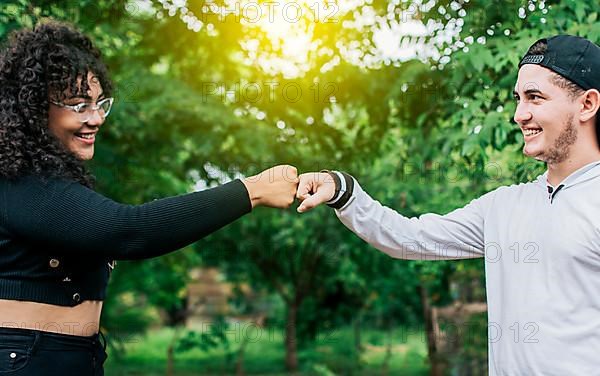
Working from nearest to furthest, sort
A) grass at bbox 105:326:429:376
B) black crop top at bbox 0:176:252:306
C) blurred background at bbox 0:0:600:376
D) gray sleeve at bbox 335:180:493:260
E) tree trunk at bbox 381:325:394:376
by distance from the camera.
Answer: black crop top at bbox 0:176:252:306, gray sleeve at bbox 335:180:493:260, blurred background at bbox 0:0:600:376, tree trunk at bbox 381:325:394:376, grass at bbox 105:326:429:376

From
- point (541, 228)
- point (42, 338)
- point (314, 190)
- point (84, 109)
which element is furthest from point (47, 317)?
point (541, 228)

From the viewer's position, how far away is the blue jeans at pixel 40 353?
2.15 meters

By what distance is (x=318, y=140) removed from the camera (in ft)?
21.8

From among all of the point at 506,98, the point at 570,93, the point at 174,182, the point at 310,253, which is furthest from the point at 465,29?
the point at 310,253

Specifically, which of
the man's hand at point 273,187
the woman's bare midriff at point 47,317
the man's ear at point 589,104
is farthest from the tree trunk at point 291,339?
the man's ear at point 589,104

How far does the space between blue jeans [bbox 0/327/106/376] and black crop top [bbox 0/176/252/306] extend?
4.4 inches

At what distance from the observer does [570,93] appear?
7.70 feet

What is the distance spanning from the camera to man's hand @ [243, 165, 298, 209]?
2.21 meters

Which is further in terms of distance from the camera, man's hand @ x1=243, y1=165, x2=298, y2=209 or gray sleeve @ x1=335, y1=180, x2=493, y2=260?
gray sleeve @ x1=335, y1=180, x2=493, y2=260

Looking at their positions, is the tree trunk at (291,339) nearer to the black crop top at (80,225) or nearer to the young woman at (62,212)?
the young woman at (62,212)

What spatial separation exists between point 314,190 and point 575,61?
1.00m

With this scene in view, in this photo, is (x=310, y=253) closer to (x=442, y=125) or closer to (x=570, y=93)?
(x=442, y=125)

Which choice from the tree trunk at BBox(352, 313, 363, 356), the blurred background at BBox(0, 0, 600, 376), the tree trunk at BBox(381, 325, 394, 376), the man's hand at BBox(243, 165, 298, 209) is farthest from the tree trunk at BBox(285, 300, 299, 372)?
the man's hand at BBox(243, 165, 298, 209)

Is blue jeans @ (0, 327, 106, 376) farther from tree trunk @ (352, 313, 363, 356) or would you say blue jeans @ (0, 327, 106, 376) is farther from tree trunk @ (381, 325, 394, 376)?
tree trunk @ (352, 313, 363, 356)
